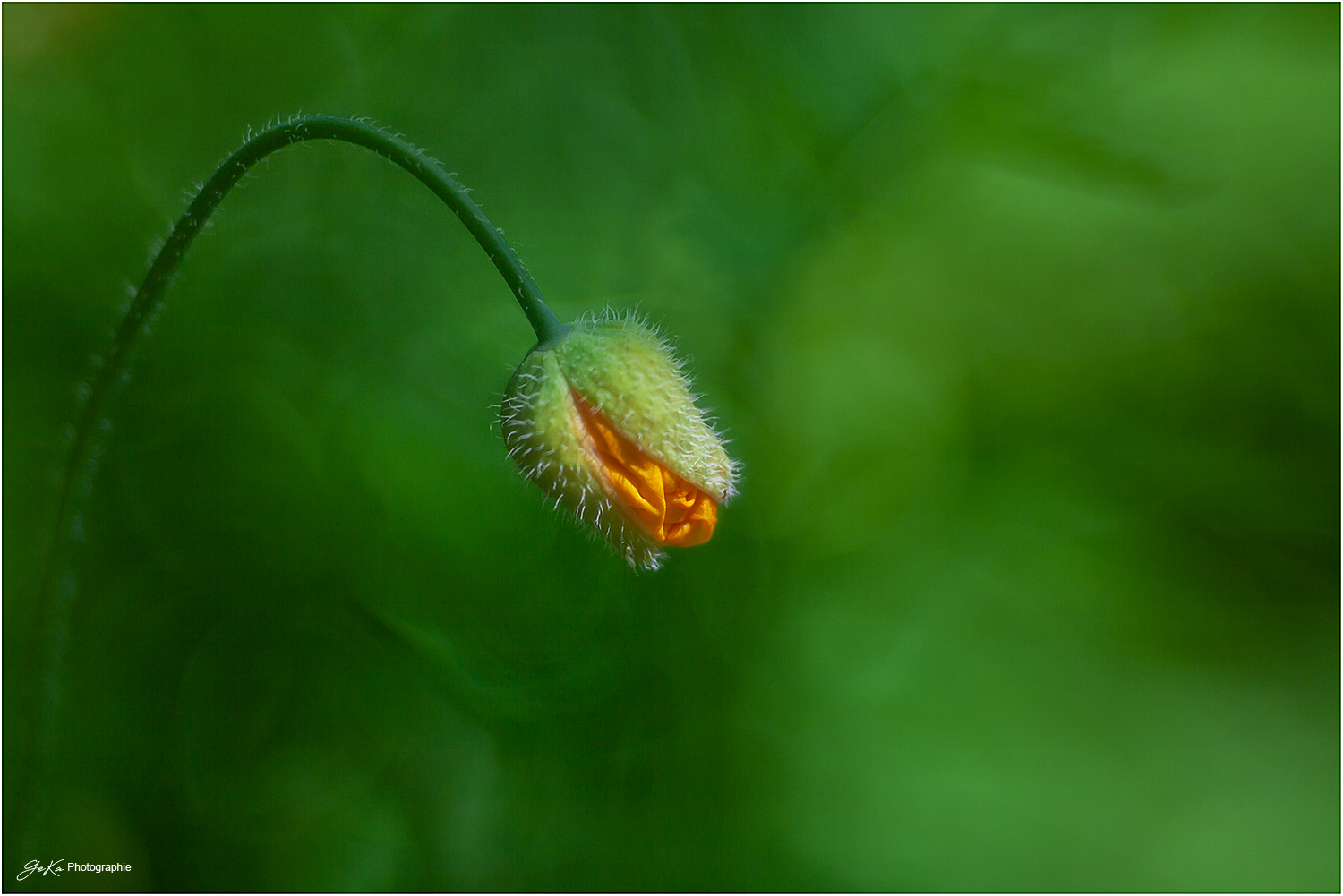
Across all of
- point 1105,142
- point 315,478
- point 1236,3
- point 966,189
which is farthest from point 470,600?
point 1236,3

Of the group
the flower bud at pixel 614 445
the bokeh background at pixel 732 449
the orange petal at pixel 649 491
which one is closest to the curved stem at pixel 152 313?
the flower bud at pixel 614 445

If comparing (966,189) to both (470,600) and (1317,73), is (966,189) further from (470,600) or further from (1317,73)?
(470,600)

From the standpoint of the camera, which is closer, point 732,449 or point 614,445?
point 614,445

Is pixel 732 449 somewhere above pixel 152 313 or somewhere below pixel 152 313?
above

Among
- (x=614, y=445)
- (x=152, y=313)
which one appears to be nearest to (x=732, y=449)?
(x=614, y=445)

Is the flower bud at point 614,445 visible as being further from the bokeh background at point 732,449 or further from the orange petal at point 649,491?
the bokeh background at point 732,449

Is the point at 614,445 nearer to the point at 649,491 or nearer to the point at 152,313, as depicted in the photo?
the point at 649,491
